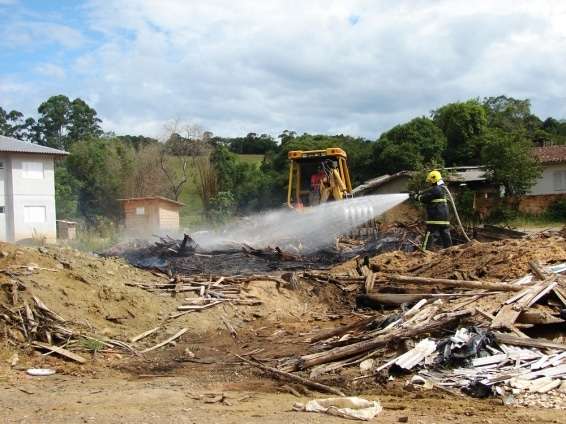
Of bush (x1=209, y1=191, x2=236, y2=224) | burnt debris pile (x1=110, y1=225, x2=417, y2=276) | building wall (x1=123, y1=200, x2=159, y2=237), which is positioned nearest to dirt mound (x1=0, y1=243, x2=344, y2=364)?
burnt debris pile (x1=110, y1=225, x2=417, y2=276)

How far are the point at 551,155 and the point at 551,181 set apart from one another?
162cm

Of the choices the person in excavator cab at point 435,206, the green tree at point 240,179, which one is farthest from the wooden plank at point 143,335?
the green tree at point 240,179

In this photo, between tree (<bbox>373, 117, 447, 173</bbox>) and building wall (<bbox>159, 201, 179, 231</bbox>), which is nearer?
building wall (<bbox>159, 201, 179, 231</bbox>)

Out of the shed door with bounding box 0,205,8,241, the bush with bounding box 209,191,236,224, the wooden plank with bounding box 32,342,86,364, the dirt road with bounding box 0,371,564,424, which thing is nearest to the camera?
the dirt road with bounding box 0,371,564,424

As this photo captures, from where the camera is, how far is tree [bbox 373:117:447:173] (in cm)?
4144

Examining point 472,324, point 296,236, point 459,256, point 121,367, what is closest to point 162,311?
point 121,367

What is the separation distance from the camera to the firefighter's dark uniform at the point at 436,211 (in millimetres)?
13091

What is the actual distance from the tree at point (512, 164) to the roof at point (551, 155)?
5323 millimetres

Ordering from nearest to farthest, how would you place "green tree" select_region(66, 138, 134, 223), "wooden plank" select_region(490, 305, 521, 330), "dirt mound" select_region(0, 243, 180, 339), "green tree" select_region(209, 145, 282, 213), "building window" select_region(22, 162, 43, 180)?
"wooden plank" select_region(490, 305, 521, 330), "dirt mound" select_region(0, 243, 180, 339), "building window" select_region(22, 162, 43, 180), "green tree" select_region(209, 145, 282, 213), "green tree" select_region(66, 138, 134, 223)

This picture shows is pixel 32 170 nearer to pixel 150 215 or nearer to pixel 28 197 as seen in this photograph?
pixel 28 197

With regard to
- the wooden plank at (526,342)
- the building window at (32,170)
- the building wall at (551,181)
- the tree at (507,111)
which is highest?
the tree at (507,111)

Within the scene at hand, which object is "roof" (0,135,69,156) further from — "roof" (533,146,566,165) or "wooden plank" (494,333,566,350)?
"wooden plank" (494,333,566,350)

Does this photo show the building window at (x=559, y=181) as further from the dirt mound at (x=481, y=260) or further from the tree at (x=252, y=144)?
the tree at (x=252, y=144)

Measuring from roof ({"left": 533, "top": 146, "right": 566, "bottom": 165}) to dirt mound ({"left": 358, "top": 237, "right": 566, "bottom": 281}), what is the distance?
27634 mm
